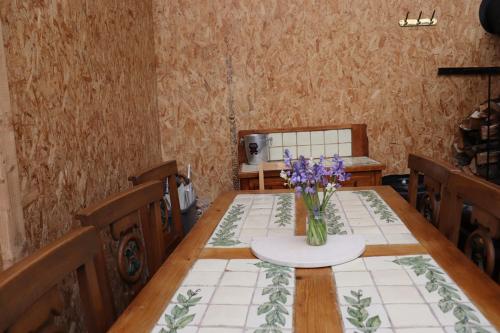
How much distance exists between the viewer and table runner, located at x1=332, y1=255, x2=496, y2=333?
0.88 meters

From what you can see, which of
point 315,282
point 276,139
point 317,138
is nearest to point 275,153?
point 276,139

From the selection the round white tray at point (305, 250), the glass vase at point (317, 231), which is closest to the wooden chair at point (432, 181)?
the round white tray at point (305, 250)

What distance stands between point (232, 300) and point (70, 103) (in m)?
1.49

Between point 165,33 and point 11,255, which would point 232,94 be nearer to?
point 165,33

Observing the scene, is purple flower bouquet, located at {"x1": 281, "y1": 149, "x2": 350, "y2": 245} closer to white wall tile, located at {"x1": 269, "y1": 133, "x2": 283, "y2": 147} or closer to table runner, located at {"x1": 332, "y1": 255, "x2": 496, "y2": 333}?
table runner, located at {"x1": 332, "y1": 255, "x2": 496, "y2": 333}

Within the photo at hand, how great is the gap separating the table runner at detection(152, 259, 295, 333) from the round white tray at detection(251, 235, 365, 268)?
3 centimetres

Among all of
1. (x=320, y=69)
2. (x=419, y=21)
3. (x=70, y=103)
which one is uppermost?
(x=419, y=21)

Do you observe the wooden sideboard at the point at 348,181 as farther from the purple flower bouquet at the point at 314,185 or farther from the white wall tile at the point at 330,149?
the purple flower bouquet at the point at 314,185

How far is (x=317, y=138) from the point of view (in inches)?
140

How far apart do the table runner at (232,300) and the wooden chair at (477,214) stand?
0.57 metres

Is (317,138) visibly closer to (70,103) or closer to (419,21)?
(419,21)

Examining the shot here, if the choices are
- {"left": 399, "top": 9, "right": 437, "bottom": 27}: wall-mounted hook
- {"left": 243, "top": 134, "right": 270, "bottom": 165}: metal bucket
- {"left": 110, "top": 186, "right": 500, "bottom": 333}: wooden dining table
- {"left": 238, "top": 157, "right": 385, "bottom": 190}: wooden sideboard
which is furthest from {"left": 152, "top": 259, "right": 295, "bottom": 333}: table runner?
{"left": 399, "top": 9, "right": 437, "bottom": 27}: wall-mounted hook

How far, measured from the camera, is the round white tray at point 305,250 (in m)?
1.21

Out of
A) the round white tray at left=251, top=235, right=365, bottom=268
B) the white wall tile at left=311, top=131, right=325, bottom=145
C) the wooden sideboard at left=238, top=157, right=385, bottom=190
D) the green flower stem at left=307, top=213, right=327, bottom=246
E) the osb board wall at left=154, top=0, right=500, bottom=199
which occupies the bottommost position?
the wooden sideboard at left=238, top=157, right=385, bottom=190
